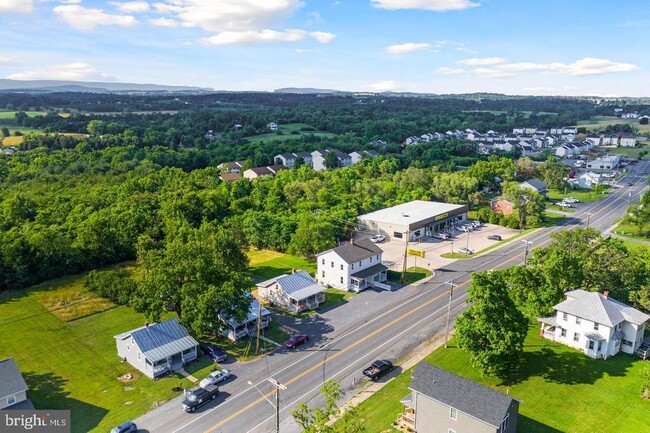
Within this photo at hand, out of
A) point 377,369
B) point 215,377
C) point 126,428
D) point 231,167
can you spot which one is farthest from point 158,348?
point 231,167

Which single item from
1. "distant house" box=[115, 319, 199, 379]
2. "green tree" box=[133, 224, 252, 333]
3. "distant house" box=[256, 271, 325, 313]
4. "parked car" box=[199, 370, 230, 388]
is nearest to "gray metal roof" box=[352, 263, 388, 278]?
"distant house" box=[256, 271, 325, 313]

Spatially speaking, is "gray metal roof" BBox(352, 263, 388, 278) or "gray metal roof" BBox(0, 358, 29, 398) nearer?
"gray metal roof" BBox(0, 358, 29, 398)

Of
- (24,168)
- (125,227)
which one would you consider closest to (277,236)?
(125,227)

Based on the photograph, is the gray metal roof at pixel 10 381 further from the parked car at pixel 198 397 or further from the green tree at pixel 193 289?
the parked car at pixel 198 397

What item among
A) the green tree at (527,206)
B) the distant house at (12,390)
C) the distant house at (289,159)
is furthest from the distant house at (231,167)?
the distant house at (12,390)

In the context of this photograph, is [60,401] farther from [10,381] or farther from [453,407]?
[453,407]

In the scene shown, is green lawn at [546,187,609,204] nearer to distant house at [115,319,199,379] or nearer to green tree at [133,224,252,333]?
green tree at [133,224,252,333]
